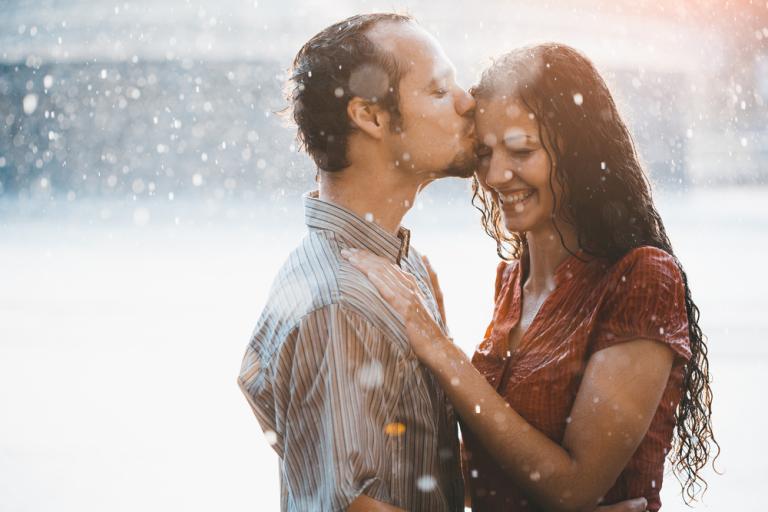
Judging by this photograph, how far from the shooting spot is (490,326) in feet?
6.52

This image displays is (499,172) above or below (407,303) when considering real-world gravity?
above

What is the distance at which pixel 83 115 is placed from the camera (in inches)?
797

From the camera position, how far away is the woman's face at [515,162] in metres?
1.79

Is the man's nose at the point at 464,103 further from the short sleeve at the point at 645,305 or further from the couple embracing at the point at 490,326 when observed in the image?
the short sleeve at the point at 645,305

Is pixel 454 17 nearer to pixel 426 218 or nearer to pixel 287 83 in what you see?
pixel 426 218

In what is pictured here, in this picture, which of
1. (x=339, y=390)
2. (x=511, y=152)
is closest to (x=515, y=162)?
(x=511, y=152)

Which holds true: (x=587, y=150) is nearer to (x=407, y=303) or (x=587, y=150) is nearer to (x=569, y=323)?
(x=569, y=323)

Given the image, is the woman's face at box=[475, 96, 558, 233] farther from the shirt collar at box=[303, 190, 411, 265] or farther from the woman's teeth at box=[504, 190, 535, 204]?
the shirt collar at box=[303, 190, 411, 265]

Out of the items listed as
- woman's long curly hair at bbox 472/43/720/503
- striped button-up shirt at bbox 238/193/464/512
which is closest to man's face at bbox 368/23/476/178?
woman's long curly hair at bbox 472/43/720/503

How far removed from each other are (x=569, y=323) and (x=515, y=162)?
34 centimetres

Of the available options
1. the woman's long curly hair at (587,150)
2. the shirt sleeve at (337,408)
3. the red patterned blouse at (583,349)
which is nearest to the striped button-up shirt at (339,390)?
the shirt sleeve at (337,408)

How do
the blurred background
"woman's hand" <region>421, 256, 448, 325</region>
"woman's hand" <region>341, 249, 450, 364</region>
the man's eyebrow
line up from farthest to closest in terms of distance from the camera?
1. the blurred background
2. "woman's hand" <region>421, 256, 448, 325</region>
3. the man's eyebrow
4. "woman's hand" <region>341, 249, 450, 364</region>

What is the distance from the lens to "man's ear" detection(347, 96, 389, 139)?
68.0 inches

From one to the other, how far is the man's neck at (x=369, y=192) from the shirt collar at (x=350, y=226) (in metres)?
0.04
